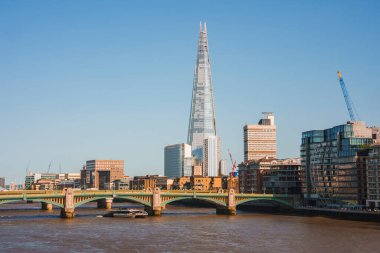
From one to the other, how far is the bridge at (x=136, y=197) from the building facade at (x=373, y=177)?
1214 inches

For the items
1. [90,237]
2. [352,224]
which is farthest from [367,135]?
[90,237]

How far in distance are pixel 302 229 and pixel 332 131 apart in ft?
213

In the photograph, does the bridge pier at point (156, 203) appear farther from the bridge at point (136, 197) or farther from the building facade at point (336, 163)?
the building facade at point (336, 163)

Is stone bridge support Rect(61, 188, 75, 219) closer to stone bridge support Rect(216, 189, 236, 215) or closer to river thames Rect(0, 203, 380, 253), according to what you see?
river thames Rect(0, 203, 380, 253)

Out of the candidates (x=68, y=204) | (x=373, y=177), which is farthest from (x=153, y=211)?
(x=373, y=177)

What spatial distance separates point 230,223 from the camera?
447 ft

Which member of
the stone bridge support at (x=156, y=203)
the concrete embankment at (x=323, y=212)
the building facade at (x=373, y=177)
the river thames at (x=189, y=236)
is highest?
the building facade at (x=373, y=177)

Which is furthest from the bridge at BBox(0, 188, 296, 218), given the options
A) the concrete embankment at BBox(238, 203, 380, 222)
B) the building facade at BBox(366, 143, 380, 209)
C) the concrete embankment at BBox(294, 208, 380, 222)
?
the building facade at BBox(366, 143, 380, 209)

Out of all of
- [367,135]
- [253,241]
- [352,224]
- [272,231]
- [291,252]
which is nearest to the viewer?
[291,252]

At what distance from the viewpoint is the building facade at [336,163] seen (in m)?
164

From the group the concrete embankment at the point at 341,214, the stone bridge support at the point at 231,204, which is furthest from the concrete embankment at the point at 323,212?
the stone bridge support at the point at 231,204

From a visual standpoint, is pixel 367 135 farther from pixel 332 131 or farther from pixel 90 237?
pixel 90 237

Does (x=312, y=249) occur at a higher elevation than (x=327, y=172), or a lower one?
lower

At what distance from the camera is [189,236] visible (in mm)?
106938
